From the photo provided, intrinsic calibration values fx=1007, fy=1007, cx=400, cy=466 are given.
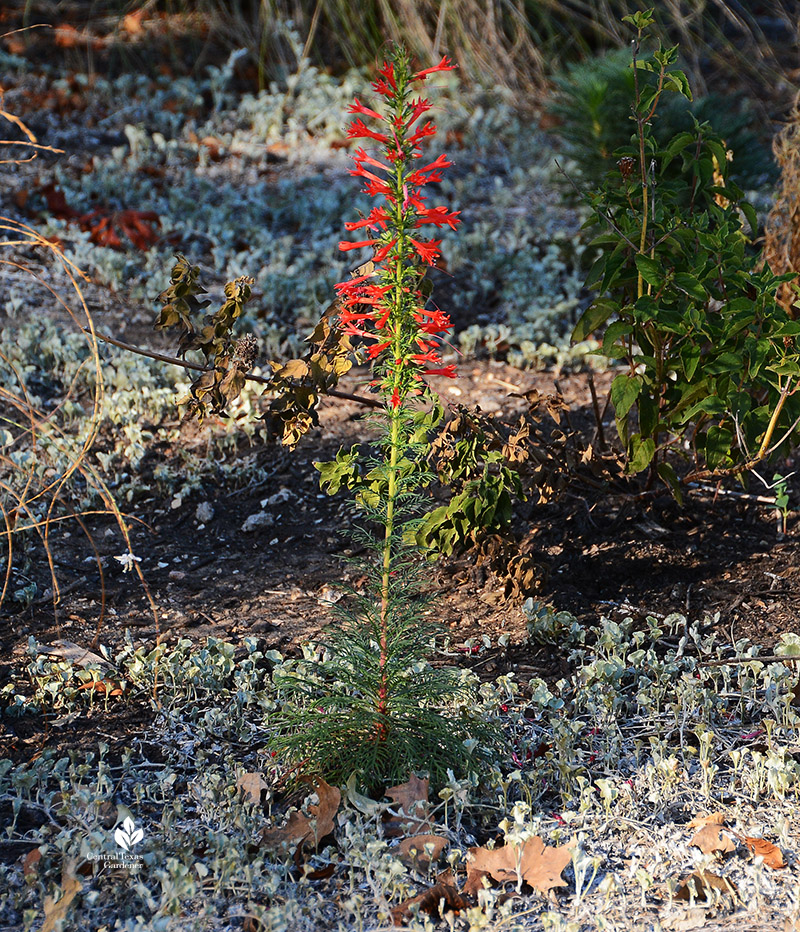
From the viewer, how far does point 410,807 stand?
6.84 feet

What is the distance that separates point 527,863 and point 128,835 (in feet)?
2.56

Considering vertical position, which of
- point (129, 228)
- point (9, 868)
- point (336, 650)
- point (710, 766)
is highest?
point (129, 228)

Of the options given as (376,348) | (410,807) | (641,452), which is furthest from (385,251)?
(641,452)

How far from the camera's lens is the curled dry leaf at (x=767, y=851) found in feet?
6.50

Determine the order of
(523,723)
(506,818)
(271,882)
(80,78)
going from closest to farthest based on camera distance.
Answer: (271,882)
(506,818)
(523,723)
(80,78)


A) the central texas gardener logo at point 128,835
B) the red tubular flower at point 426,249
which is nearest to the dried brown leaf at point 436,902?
the central texas gardener logo at point 128,835

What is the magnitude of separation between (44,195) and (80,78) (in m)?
1.62

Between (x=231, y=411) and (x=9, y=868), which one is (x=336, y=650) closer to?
→ (x=9, y=868)

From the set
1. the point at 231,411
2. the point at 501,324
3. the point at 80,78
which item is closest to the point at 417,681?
the point at 231,411

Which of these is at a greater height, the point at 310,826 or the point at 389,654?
the point at 389,654

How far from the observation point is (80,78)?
6.66 m

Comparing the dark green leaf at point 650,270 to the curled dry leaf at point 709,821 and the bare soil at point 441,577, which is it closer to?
the bare soil at point 441,577

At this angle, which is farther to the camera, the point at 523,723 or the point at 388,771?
the point at 523,723

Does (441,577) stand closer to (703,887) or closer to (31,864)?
(703,887)
